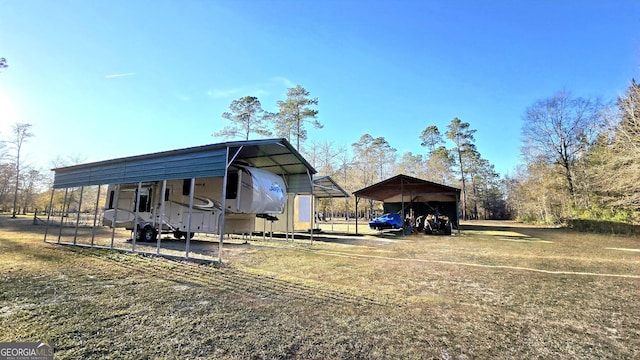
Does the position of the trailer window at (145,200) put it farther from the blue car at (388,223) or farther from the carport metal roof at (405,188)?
the blue car at (388,223)

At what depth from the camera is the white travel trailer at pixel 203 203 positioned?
8.55 metres

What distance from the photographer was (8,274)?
495cm

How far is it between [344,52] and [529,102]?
70.0 ft

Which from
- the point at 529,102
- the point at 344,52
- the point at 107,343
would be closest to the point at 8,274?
the point at 107,343

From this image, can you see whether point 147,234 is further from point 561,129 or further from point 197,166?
point 561,129

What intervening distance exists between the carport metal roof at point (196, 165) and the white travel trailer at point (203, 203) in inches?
24.9

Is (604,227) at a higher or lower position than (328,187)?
lower

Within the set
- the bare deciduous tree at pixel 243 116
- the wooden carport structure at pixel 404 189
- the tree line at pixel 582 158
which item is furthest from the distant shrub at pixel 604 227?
the bare deciduous tree at pixel 243 116

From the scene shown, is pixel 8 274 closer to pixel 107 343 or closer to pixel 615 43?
pixel 107 343

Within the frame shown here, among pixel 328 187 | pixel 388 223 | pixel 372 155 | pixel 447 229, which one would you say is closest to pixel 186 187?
pixel 328 187

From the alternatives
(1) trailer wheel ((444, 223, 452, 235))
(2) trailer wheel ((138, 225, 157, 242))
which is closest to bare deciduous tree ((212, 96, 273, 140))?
(2) trailer wheel ((138, 225, 157, 242))

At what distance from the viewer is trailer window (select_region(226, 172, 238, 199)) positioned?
862 centimetres

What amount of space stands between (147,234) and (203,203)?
312 cm

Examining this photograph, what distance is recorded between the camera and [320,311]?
3.31 meters
